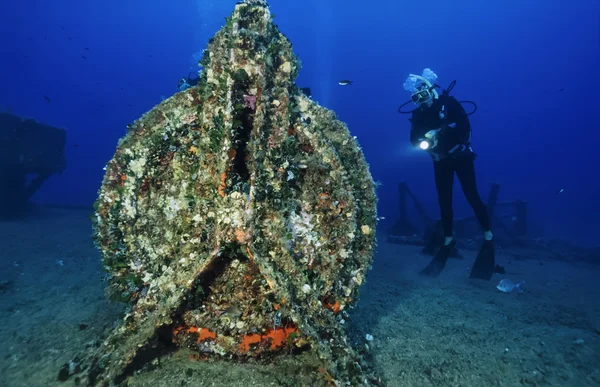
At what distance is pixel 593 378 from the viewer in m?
3.13

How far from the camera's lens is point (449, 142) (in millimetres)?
7121

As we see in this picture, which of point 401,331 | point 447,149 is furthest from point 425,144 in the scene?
point 401,331

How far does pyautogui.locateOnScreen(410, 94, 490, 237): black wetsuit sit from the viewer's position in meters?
7.06

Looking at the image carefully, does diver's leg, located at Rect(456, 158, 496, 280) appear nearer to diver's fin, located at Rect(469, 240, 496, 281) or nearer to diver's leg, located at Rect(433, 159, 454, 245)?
A: diver's fin, located at Rect(469, 240, 496, 281)

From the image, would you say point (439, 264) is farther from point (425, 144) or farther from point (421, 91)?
point (421, 91)

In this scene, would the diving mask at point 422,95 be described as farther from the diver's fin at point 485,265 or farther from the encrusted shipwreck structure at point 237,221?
the encrusted shipwreck structure at point 237,221

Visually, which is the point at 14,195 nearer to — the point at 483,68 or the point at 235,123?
the point at 235,123

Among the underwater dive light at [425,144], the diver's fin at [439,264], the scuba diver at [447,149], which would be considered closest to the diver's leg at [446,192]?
the scuba diver at [447,149]

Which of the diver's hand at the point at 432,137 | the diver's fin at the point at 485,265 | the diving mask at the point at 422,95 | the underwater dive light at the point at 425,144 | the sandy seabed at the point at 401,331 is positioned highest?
the diving mask at the point at 422,95

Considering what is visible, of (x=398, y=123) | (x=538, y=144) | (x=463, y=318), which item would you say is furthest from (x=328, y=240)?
(x=538, y=144)

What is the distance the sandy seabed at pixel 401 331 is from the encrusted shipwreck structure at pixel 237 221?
46 centimetres

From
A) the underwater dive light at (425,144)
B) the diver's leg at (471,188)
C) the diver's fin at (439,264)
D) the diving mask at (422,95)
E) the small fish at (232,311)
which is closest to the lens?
the small fish at (232,311)

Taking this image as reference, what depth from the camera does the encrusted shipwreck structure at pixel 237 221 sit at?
238 cm

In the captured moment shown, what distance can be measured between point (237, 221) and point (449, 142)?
630 cm
